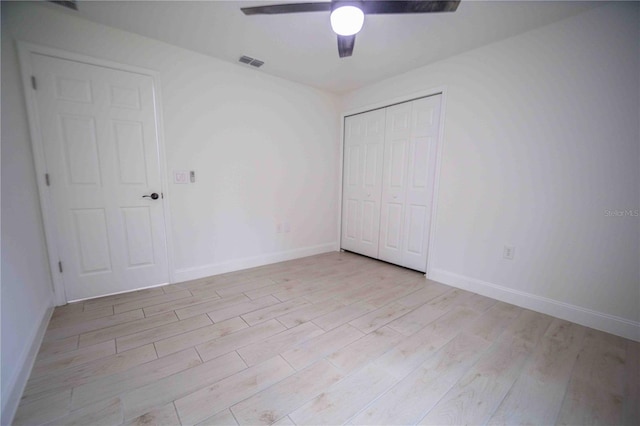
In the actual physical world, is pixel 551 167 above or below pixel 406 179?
above

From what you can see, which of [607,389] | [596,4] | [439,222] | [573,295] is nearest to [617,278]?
[573,295]

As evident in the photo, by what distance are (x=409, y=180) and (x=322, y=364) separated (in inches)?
91.2

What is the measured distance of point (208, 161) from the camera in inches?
108

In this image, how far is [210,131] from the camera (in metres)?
2.72

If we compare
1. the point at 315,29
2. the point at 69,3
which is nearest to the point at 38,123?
the point at 69,3

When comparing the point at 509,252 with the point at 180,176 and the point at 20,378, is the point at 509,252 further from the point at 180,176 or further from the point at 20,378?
the point at 20,378

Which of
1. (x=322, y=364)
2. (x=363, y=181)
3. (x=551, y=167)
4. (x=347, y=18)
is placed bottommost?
(x=322, y=364)

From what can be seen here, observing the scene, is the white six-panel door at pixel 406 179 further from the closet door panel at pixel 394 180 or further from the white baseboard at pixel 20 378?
the white baseboard at pixel 20 378

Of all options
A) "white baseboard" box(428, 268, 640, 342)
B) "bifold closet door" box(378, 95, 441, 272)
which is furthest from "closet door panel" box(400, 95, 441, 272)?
"white baseboard" box(428, 268, 640, 342)

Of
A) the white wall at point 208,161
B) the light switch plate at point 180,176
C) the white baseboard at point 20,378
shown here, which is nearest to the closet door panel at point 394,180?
the white wall at point 208,161

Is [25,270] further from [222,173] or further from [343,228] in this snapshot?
[343,228]

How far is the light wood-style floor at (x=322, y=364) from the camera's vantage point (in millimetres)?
1213

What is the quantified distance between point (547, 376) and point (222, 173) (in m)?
3.20

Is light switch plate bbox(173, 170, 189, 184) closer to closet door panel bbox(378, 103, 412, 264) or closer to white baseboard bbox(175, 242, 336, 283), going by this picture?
white baseboard bbox(175, 242, 336, 283)
